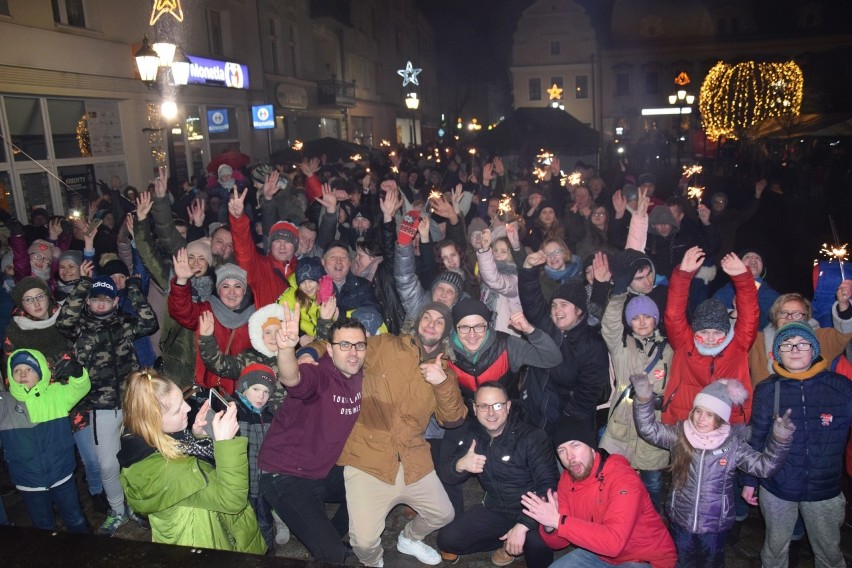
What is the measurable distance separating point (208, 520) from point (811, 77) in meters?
29.1

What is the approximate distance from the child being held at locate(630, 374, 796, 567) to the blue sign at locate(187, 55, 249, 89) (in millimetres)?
17220

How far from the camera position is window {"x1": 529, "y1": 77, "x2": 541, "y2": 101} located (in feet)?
188

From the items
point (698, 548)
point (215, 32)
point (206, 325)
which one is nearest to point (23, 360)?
point (206, 325)

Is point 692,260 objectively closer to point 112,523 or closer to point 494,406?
point 494,406

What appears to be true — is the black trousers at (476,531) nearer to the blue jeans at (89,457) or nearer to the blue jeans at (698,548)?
the blue jeans at (698,548)

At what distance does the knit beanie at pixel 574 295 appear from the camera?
4.66m

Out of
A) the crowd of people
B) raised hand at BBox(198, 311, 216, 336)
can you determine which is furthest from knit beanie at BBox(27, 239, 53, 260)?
raised hand at BBox(198, 311, 216, 336)

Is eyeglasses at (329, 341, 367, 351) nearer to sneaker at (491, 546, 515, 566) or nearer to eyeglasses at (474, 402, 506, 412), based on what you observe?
eyeglasses at (474, 402, 506, 412)

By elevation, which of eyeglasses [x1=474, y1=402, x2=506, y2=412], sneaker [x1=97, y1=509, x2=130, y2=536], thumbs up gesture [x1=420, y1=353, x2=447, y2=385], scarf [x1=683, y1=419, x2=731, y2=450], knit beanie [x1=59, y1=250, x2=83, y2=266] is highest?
knit beanie [x1=59, y1=250, x2=83, y2=266]

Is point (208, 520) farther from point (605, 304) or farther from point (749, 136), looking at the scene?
point (749, 136)

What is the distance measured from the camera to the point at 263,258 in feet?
20.3

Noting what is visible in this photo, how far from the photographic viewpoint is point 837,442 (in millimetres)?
3832

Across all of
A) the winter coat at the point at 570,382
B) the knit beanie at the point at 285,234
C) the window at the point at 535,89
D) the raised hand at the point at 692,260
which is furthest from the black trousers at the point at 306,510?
the window at the point at 535,89

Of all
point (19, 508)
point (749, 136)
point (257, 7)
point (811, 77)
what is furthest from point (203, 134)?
point (811, 77)
